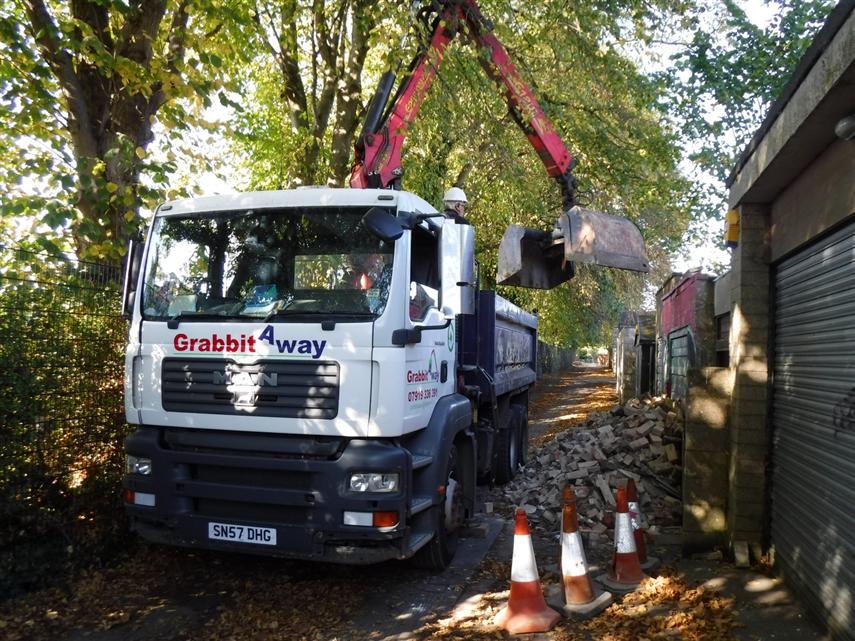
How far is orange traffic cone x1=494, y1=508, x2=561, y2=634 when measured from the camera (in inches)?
177

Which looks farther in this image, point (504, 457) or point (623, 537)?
point (504, 457)

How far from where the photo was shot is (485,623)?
466cm

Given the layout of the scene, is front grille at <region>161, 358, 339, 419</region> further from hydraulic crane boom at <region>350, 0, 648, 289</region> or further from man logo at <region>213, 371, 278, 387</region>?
hydraulic crane boom at <region>350, 0, 648, 289</region>

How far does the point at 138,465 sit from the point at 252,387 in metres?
1.07

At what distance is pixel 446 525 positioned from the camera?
18.3 ft

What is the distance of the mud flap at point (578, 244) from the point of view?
7.11m

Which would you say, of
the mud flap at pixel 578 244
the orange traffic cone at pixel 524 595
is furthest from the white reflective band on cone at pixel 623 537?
the mud flap at pixel 578 244

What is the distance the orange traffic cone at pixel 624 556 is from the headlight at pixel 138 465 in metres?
3.39

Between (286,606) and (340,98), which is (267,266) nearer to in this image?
(286,606)

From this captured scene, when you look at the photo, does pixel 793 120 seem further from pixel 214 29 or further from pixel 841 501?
pixel 214 29

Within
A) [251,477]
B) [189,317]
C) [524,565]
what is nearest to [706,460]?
[524,565]

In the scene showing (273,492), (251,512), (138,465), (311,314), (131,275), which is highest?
(131,275)

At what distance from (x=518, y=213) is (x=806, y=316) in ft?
43.5

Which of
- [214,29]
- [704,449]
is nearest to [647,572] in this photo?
[704,449]
